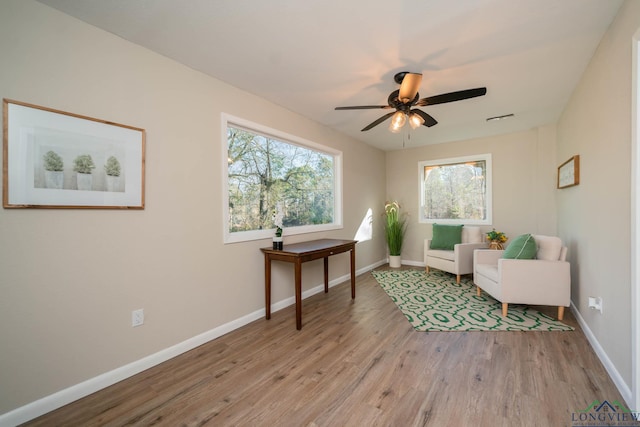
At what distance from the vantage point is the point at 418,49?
6.88ft

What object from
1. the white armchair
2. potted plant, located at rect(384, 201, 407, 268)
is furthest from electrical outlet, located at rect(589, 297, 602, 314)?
potted plant, located at rect(384, 201, 407, 268)

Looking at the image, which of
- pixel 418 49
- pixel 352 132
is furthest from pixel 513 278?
pixel 352 132

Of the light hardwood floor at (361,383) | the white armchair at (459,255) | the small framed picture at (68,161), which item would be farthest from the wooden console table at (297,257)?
the white armchair at (459,255)

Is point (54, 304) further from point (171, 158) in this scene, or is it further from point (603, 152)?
point (603, 152)

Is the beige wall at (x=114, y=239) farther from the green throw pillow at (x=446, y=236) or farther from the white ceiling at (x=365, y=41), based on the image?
the green throw pillow at (x=446, y=236)

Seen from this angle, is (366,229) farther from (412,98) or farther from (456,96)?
(456,96)

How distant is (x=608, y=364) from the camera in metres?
1.92

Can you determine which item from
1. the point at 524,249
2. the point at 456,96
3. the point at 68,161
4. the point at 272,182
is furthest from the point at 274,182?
the point at 524,249

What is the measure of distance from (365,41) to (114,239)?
233 cm

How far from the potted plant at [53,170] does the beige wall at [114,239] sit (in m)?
0.18

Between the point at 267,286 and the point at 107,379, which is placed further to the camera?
the point at 267,286

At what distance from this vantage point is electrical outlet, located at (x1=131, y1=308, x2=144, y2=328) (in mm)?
2011

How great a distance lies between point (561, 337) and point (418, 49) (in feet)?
9.25

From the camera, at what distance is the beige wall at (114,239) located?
1.56 m
